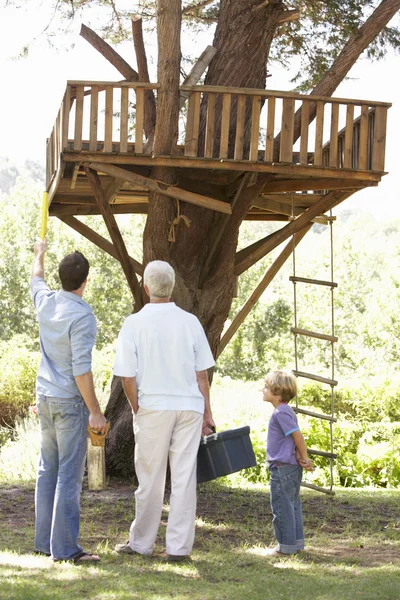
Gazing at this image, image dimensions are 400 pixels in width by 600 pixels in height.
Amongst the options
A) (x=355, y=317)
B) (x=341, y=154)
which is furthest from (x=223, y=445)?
(x=355, y=317)

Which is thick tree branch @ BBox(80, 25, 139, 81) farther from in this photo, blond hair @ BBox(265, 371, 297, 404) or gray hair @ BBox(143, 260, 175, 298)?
blond hair @ BBox(265, 371, 297, 404)

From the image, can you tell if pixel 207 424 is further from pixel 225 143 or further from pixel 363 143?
pixel 363 143

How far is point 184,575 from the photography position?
16.7ft

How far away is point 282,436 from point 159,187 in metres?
3.18

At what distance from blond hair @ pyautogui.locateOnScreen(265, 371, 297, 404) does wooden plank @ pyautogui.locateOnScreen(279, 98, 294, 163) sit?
279cm

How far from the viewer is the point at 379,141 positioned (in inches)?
317

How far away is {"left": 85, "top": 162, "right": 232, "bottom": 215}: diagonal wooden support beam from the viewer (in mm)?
7828

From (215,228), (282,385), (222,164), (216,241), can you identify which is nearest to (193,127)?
(222,164)

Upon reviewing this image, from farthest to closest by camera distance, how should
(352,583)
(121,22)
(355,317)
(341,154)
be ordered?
(355,317)
(121,22)
(341,154)
(352,583)

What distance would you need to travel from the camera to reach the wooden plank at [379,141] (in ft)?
26.4

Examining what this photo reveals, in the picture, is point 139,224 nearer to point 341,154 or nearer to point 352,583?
point 341,154

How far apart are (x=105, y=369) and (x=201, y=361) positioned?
39.3 ft

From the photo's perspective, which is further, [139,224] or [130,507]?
[139,224]

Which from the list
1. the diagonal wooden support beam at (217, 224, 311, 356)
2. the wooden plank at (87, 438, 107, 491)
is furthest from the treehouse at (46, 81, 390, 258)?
the wooden plank at (87, 438, 107, 491)
